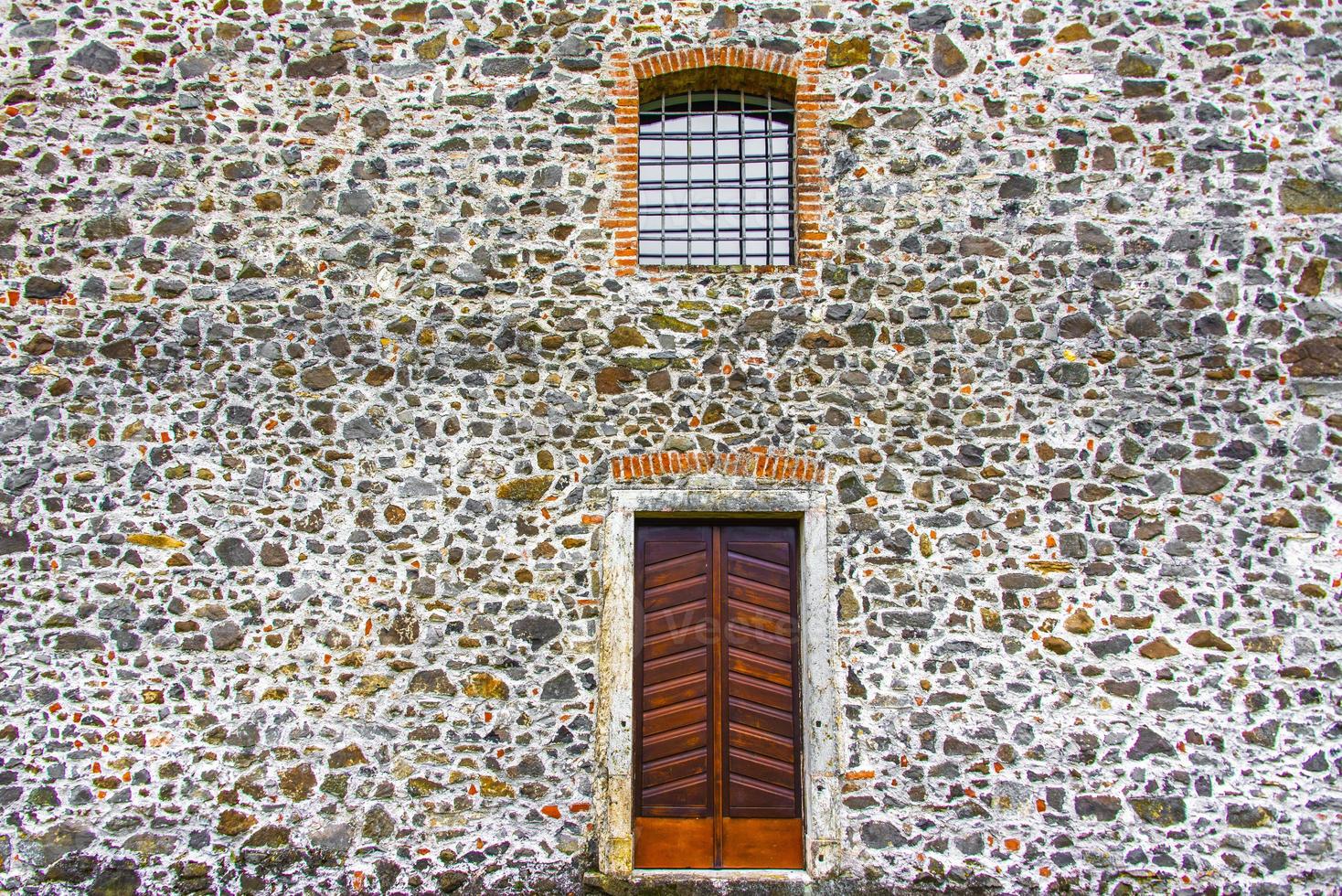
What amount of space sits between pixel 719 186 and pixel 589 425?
177 centimetres

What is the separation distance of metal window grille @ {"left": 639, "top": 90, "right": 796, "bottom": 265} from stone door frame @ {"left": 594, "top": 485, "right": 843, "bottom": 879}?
156 cm

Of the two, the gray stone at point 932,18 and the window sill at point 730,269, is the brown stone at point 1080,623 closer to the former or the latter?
the window sill at point 730,269

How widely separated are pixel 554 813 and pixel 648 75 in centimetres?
440

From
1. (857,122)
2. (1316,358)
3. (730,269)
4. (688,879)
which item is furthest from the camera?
(857,122)

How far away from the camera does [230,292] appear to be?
→ 5.89m

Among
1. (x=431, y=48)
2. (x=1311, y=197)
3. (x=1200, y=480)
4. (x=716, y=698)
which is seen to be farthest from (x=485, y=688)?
(x=1311, y=197)

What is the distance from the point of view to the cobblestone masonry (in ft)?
17.2

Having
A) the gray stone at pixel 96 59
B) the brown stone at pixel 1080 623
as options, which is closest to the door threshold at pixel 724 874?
the brown stone at pixel 1080 623

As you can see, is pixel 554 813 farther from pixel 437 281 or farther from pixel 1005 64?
pixel 1005 64

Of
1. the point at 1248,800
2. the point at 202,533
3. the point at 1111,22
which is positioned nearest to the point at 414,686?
the point at 202,533

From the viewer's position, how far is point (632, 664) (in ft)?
18.1

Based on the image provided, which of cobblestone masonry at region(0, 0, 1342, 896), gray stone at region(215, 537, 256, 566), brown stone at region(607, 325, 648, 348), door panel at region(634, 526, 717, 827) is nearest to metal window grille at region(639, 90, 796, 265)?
cobblestone masonry at region(0, 0, 1342, 896)

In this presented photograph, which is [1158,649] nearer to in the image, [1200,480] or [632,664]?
[1200,480]

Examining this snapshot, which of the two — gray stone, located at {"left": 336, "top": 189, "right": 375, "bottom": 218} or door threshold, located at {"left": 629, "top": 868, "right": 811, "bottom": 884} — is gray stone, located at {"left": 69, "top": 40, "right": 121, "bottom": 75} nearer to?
gray stone, located at {"left": 336, "top": 189, "right": 375, "bottom": 218}
